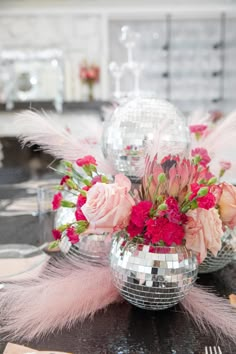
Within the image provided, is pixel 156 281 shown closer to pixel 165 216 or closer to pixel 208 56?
pixel 165 216

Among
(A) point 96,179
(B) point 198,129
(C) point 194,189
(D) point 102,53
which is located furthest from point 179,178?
(D) point 102,53

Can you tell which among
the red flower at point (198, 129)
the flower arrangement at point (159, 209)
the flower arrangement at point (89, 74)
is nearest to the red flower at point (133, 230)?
the flower arrangement at point (159, 209)

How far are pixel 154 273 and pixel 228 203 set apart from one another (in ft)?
0.55

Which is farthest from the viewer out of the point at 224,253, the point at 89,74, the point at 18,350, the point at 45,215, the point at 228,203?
the point at 89,74

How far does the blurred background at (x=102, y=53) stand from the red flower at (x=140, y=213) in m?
4.00

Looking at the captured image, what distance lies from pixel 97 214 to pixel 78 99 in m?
4.58

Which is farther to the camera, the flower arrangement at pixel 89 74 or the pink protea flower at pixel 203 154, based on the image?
the flower arrangement at pixel 89 74

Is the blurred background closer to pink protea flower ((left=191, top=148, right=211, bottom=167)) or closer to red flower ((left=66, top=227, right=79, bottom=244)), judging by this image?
pink protea flower ((left=191, top=148, right=211, bottom=167))

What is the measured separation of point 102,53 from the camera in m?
4.88

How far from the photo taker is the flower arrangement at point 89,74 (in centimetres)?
483

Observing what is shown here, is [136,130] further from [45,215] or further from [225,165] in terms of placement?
[45,215]

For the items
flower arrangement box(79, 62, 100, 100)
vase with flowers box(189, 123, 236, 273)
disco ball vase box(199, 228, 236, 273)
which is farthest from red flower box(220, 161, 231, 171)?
flower arrangement box(79, 62, 100, 100)

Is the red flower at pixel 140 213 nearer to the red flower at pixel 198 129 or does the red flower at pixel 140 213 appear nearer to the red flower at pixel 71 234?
the red flower at pixel 71 234

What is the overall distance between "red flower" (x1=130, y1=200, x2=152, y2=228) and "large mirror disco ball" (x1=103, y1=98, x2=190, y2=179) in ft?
0.75
